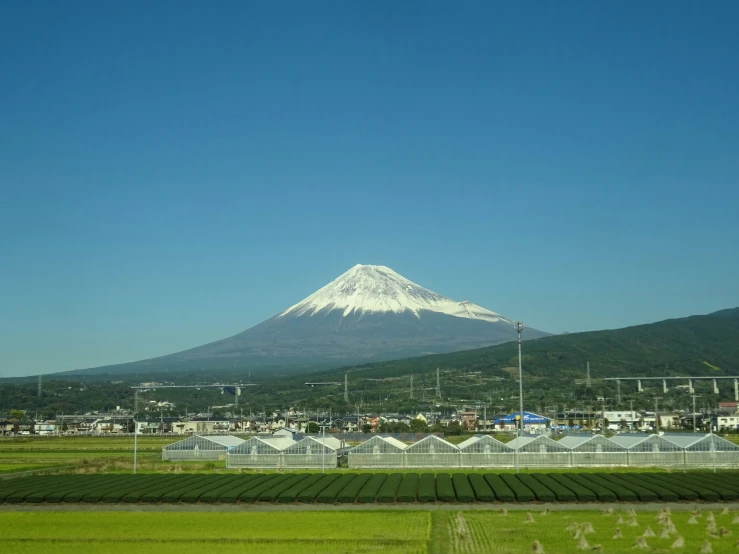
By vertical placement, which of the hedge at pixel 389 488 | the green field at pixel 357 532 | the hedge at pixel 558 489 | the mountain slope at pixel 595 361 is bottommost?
the green field at pixel 357 532

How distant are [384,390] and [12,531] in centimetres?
12859

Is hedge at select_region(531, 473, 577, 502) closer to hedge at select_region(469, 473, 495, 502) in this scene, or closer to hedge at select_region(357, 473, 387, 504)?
hedge at select_region(469, 473, 495, 502)

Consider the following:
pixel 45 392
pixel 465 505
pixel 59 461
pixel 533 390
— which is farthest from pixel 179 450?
pixel 45 392

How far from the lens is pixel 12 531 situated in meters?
27.9

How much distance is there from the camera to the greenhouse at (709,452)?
50.7 metres

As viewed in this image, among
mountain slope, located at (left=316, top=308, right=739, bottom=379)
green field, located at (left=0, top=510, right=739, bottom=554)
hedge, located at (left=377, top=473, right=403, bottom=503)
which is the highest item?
mountain slope, located at (left=316, top=308, right=739, bottom=379)

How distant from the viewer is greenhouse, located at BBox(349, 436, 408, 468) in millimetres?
52375

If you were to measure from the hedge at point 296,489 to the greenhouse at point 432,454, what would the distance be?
11.3 metres

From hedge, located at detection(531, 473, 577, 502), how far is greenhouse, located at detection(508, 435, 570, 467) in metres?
11.8

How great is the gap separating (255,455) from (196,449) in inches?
307

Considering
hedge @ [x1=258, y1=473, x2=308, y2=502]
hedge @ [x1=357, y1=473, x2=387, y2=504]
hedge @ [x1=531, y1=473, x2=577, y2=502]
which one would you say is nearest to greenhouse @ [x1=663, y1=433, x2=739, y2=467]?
hedge @ [x1=531, y1=473, x2=577, y2=502]

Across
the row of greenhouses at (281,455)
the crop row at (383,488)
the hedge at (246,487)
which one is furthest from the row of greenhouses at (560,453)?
the hedge at (246,487)

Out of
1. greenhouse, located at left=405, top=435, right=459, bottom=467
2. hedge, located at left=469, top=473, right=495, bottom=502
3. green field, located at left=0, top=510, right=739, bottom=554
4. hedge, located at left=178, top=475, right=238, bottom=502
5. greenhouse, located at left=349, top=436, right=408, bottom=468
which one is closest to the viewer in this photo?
green field, located at left=0, top=510, right=739, bottom=554

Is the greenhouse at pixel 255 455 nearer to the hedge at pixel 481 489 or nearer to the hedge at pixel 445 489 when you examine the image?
the hedge at pixel 445 489
